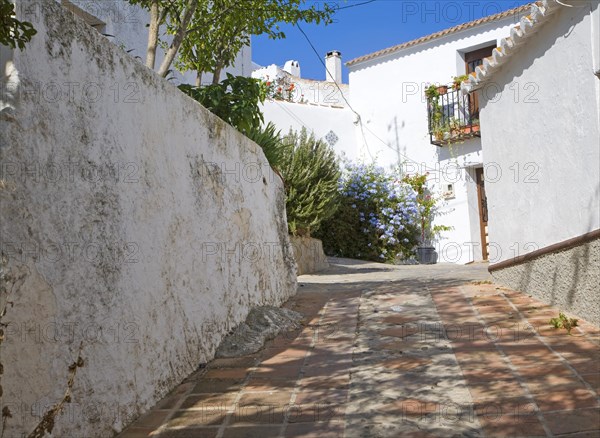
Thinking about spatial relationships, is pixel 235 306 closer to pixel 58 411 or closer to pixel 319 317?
pixel 319 317

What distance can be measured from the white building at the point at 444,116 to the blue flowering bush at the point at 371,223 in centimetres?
86

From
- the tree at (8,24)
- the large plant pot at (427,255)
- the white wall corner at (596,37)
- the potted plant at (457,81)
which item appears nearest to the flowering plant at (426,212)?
the large plant pot at (427,255)

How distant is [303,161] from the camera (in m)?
10.6

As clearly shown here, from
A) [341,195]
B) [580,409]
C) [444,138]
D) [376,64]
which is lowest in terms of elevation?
[580,409]

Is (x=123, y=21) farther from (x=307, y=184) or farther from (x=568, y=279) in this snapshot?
(x=568, y=279)

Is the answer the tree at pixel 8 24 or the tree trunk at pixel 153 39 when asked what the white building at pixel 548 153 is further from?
the tree at pixel 8 24

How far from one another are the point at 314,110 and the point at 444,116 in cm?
334

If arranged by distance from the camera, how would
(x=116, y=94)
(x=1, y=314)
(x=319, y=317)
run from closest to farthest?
1. (x=1, y=314)
2. (x=116, y=94)
3. (x=319, y=317)

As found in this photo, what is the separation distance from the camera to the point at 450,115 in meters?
13.3

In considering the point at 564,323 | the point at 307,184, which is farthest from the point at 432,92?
the point at 564,323

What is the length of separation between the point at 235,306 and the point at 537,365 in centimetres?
230

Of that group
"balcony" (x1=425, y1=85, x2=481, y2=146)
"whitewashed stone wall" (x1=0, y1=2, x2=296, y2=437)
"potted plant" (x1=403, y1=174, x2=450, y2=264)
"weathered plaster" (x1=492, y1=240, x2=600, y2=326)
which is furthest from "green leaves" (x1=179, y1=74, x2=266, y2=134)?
"potted plant" (x1=403, y1=174, x2=450, y2=264)

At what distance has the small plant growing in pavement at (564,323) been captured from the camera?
14.2ft

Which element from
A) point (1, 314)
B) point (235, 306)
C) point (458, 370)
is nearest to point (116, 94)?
point (1, 314)
